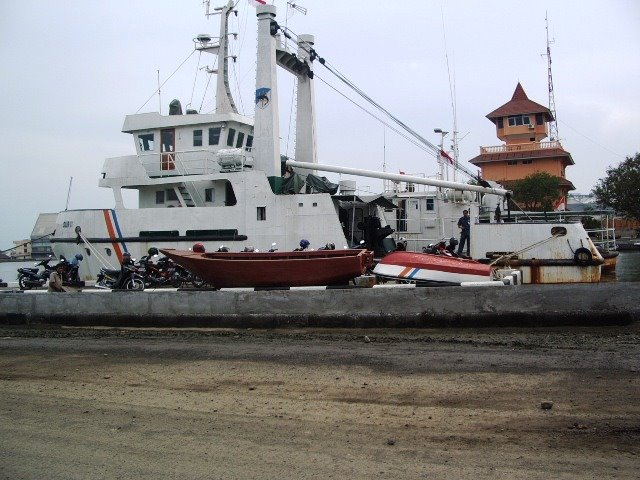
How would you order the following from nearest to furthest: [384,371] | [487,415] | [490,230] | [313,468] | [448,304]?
[313,468]
[487,415]
[384,371]
[448,304]
[490,230]

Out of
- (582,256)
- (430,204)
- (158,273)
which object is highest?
(430,204)

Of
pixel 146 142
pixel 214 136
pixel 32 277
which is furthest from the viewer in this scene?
pixel 146 142

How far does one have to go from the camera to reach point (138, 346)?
972 centimetres

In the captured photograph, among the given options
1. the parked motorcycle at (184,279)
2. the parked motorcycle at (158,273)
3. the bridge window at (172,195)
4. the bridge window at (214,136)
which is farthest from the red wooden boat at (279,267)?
the bridge window at (214,136)

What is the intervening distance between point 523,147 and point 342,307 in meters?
47.4

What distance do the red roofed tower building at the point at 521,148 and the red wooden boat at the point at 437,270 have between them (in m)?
42.2

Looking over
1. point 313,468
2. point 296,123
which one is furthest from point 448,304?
point 296,123

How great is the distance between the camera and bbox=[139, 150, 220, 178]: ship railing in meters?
19.1

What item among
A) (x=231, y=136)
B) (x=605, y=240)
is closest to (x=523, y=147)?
(x=605, y=240)

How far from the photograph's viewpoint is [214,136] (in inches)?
766

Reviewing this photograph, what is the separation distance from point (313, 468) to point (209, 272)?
8857 mm

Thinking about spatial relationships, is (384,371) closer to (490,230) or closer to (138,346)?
(138,346)

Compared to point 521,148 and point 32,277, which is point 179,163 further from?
point 521,148

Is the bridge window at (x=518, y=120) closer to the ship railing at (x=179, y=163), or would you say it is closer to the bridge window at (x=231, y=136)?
the bridge window at (x=231, y=136)
